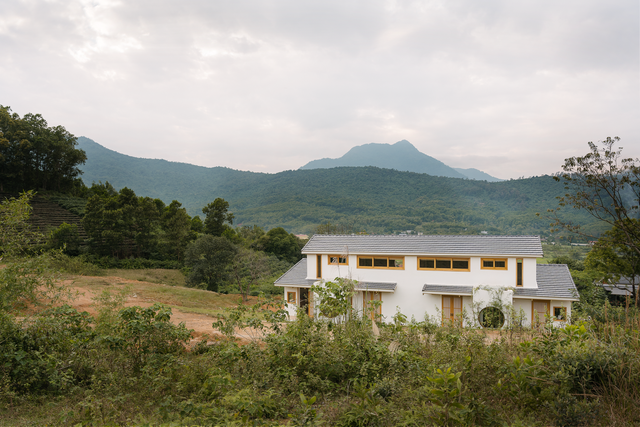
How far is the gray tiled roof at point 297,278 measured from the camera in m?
16.5

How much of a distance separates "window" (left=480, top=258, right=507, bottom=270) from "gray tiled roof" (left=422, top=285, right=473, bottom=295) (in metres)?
1.14

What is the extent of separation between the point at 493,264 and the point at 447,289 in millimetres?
2269

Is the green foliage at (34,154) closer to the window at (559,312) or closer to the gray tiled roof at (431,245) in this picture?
the gray tiled roof at (431,245)

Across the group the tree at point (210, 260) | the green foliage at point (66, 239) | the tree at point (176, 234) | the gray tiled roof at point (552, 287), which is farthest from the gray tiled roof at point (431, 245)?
the green foliage at point (66, 239)

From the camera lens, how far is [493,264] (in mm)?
14531

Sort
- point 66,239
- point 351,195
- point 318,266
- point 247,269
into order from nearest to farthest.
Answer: point 318,266, point 247,269, point 66,239, point 351,195

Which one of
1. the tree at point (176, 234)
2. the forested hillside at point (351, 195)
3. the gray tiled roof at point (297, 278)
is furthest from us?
the forested hillside at point (351, 195)

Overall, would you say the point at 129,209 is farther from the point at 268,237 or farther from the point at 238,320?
the point at 238,320

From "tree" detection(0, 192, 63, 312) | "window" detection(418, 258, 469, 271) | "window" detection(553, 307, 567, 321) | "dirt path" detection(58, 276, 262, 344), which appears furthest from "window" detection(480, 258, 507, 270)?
"tree" detection(0, 192, 63, 312)

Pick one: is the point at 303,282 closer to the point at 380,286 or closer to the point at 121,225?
the point at 380,286

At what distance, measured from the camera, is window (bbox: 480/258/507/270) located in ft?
47.3

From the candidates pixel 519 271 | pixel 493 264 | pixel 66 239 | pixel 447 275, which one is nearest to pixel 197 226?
pixel 66 239

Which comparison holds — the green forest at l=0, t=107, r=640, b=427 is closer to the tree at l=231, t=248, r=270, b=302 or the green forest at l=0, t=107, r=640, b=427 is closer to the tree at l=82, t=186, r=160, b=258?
the tree at l=231, t=248, r=270, b=302

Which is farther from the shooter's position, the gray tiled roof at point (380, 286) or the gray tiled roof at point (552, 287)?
the gray tiled roof at point (380, 286)
